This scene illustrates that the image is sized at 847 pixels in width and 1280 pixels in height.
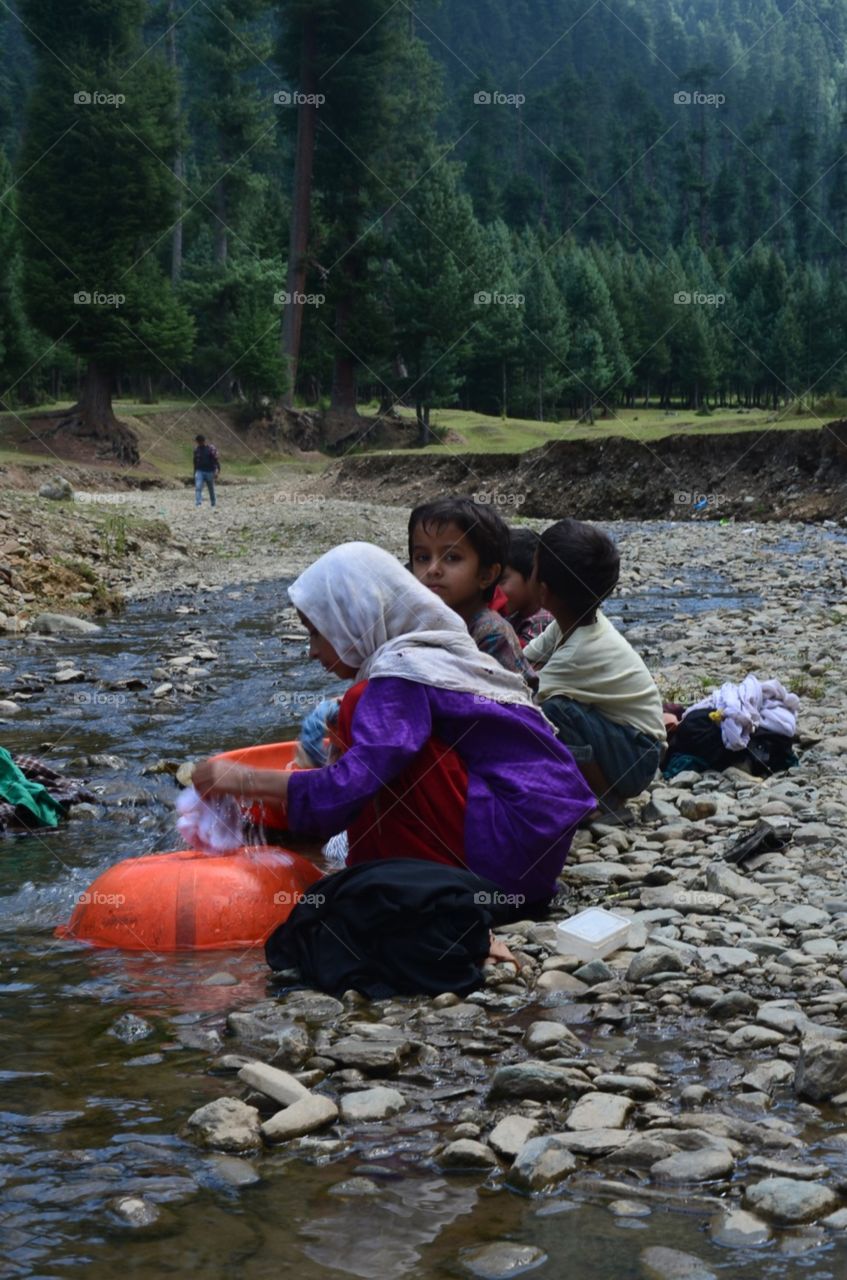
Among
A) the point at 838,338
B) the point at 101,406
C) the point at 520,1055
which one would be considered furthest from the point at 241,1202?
the point at 838,338

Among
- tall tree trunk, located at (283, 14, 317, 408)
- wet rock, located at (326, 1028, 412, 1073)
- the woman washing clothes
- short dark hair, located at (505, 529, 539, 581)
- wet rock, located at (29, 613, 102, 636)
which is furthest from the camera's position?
tall tree trunk, located at (283, 14, 317, 408)

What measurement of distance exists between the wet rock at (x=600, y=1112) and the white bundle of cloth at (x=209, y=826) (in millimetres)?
2123

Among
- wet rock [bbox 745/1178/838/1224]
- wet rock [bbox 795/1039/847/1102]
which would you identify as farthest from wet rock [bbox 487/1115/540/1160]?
wet rock [bbox 795/1039/847/1102]

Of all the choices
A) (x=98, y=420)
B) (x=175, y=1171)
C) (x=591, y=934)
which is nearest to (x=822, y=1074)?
(x=591, y=934)

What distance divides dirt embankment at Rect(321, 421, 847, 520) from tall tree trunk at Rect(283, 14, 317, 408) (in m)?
16.2

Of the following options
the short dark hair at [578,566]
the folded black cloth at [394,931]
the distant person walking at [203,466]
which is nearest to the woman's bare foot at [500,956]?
the folded black cloth at [394,931]

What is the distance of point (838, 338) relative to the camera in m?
84.5

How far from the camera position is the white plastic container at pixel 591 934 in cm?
436

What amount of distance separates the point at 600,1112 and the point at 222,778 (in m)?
1.79

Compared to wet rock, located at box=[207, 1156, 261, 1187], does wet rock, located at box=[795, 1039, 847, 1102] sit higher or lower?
higher

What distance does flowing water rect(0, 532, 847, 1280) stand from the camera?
259 centimetres

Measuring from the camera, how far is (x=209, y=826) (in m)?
5.09

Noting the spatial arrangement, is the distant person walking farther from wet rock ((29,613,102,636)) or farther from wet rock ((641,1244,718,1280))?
wet rock ((641,1244,718,1280))

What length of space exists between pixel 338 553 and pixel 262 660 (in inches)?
277
